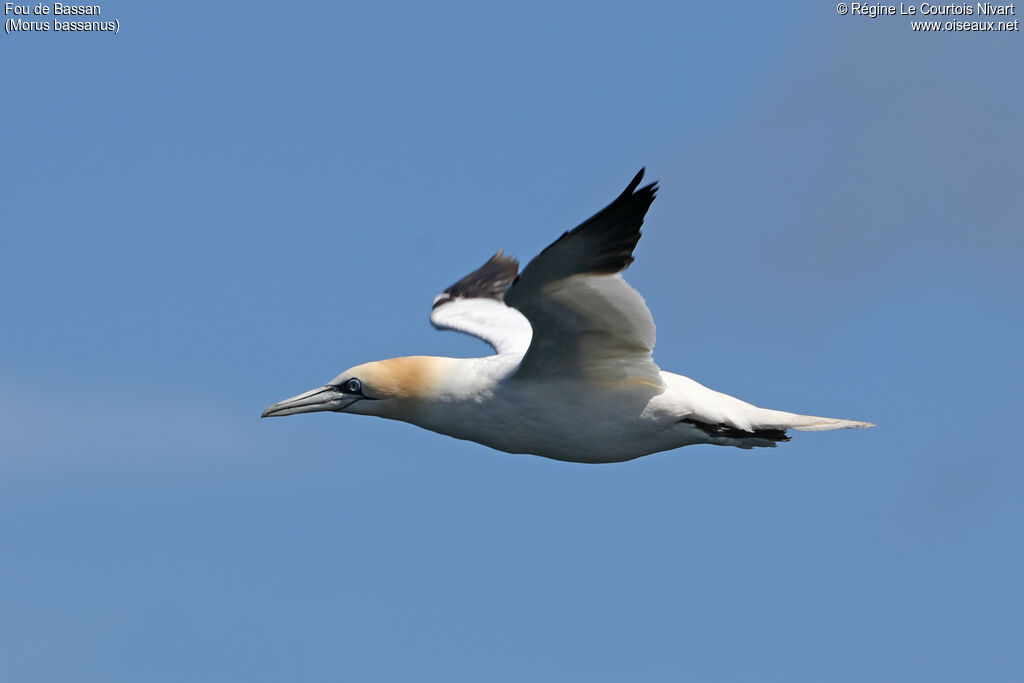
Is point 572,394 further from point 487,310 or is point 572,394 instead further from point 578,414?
point 487,310

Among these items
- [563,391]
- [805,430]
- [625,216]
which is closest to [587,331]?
[563,391]

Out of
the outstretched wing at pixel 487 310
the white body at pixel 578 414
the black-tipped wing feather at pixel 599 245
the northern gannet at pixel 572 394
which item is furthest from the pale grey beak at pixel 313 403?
the black-tipped wing feather at pixel 599 245

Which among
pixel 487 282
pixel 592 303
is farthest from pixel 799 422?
pixel 487 282

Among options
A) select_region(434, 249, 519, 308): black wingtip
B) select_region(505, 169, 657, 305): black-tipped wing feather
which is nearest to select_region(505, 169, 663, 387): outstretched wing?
select_region(505, 169, 657, 305): black-tipped wing feather

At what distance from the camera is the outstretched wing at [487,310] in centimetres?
1552

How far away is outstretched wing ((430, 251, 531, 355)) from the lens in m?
15.5

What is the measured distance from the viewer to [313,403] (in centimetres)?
1393

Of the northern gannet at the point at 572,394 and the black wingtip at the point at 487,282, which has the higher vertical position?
the black wingtip at the point at 487,282

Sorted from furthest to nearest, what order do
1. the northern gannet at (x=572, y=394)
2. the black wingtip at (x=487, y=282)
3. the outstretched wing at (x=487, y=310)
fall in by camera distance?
1. the black wingtip at (x=487, y=282)
2. the outstretched wing at (x=487, y=310)
3. the northern gannet at (x=572, y=394)

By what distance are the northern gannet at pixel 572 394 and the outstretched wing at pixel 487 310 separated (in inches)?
57.6

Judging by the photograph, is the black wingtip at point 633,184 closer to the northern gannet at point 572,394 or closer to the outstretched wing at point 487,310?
the northern gannet at point 572,394

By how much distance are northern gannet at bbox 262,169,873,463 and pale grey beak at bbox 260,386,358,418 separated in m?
0.01

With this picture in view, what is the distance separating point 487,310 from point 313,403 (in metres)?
3.16

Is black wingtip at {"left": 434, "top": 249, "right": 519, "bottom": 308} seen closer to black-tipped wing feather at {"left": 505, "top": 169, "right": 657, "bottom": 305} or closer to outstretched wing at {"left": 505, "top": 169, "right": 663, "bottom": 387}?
outstretched wing at {"left": 505, "top": 169, "right": 663, "bottom": 387}
